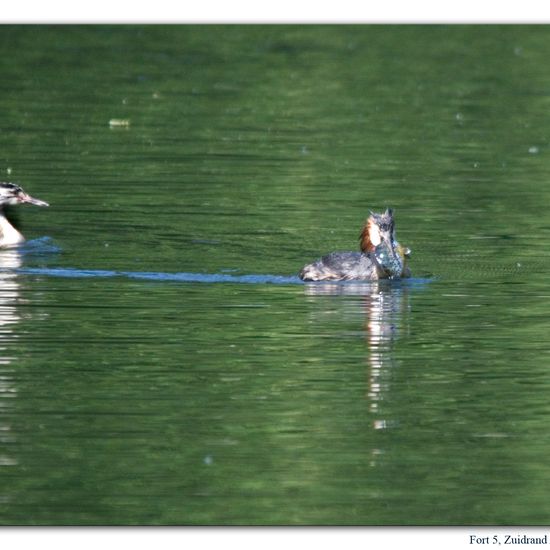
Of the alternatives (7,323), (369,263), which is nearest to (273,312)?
(369,263)

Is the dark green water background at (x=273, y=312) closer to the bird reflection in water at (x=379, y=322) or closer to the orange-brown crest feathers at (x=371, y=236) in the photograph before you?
the bird reflection in water at (x=379, y=322)

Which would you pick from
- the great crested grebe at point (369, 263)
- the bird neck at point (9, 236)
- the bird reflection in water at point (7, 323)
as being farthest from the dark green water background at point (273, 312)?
the bird neck at point (9, 236)

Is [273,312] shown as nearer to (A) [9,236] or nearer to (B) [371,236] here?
(B) [371,236]

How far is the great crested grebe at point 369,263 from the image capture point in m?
17.7

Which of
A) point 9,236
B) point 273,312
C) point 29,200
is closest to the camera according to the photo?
point 273,312

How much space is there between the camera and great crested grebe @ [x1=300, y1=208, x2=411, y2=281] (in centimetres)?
1767

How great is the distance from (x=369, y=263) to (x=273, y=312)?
1.74 metres

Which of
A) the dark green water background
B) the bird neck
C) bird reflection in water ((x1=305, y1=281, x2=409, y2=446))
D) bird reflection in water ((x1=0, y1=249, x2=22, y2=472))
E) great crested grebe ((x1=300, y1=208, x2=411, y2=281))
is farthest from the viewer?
the bird neck

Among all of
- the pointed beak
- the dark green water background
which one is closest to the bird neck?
the dark green water background

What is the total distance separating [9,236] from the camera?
20.2m

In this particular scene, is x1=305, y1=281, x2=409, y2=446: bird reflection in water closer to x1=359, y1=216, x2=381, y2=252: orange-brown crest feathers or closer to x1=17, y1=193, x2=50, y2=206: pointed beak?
x1=359, y1=216, x2=381, y2=252: orange-brown crest feathers

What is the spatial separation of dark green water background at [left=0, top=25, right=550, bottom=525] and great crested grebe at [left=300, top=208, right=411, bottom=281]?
0.82ft

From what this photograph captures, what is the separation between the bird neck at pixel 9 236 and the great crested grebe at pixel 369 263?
11.9 feet
